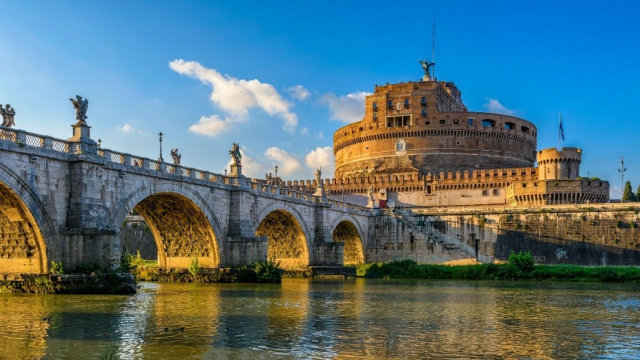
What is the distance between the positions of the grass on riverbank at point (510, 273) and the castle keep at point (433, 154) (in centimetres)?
1904

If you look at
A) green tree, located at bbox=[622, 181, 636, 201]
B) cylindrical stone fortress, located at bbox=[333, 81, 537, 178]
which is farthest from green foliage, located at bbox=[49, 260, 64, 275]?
green tree, located at bbox=[622, 181, 636, 201]

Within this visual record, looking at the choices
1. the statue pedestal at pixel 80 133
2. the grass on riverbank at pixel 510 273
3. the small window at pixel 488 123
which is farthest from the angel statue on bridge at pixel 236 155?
the small window at pixel 488 123

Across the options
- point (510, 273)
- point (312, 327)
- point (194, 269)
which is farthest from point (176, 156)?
point (510, 273)

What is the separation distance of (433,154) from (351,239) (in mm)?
25865

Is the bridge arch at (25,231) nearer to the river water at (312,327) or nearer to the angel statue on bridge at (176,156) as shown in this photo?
the river water at (312,327)

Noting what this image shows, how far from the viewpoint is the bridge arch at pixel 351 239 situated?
61781 mm

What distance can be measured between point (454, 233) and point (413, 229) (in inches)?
157

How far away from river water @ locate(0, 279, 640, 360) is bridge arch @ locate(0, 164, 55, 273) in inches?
80.2

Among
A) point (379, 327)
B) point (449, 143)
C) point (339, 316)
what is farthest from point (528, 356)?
point (449, 143)

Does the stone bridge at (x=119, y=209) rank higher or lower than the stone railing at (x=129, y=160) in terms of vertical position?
lower

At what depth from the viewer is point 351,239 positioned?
64000 millimetres

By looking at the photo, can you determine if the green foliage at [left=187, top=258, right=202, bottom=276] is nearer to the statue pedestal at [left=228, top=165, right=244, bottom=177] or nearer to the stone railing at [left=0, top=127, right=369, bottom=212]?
the stone railing at [left=0, top=127, right=369, bottom=212]

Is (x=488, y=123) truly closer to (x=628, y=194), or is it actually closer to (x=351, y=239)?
(x=628, y=194)

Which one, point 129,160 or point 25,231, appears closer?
point 25,231
